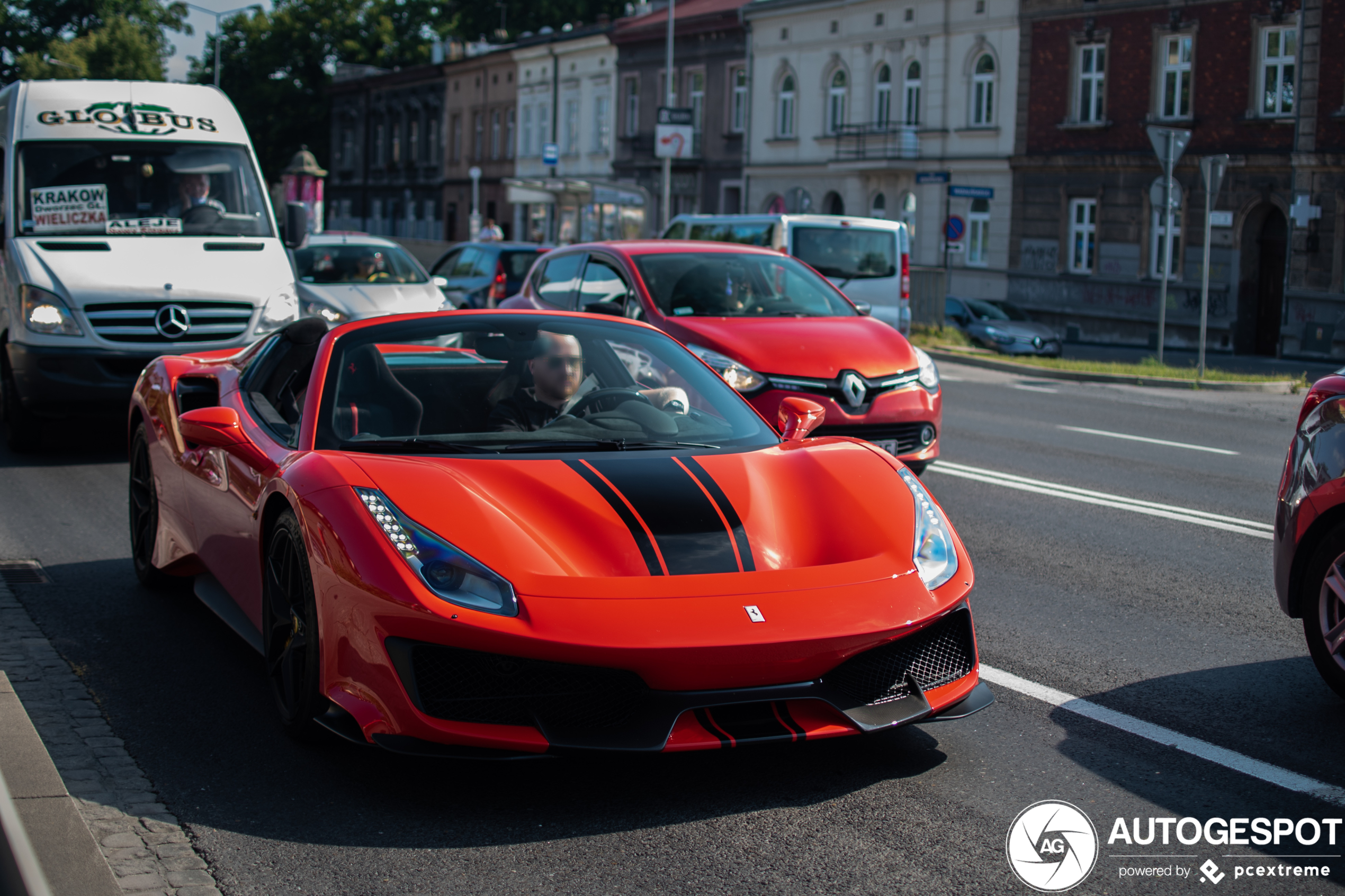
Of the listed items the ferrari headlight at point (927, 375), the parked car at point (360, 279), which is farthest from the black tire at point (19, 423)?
the ferrari headlight at point (927, 375)

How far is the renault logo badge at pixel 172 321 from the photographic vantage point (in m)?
10.7

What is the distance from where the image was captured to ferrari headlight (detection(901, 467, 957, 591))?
4336mm

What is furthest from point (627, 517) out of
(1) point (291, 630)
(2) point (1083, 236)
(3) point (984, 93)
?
(3) point (984, 93)

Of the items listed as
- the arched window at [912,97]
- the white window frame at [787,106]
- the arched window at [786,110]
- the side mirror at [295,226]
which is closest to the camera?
the side mirror at [295,226]

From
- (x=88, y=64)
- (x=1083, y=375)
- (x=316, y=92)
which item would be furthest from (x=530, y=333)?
(x=316, y=92)

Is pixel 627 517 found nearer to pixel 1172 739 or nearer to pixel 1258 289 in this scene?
pixel 1172 739

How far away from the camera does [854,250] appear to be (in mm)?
20484

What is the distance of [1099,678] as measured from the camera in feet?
17.5

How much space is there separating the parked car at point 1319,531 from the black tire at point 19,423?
8.53 meters

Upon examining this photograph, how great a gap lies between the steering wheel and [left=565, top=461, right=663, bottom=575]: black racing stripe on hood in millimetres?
711

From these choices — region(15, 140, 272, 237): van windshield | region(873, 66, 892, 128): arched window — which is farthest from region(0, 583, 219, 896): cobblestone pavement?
region(873, 66, 892, 128): arched window

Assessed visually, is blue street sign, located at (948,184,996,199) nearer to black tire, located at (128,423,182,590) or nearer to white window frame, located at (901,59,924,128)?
white window frame, located at (901,59,924,128)

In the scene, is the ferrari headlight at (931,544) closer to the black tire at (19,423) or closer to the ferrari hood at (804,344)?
the ferrari hood at (804,344)

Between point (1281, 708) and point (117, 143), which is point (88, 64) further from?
point (1281, 708)
